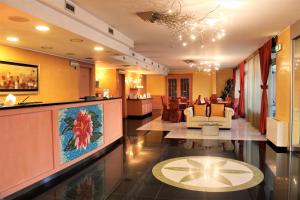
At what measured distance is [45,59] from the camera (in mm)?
6328

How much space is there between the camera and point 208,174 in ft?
13.0

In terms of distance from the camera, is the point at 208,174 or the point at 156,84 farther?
the point at 156,84

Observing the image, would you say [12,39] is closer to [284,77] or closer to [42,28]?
[42,28]

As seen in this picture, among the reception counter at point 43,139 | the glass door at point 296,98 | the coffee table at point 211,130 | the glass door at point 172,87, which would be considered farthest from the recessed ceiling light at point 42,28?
the glass door at point 172,87

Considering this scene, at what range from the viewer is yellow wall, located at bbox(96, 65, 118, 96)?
35.6 feet

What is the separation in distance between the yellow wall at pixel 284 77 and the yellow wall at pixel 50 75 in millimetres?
5828

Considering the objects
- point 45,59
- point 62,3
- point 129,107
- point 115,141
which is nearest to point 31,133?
point 62,3

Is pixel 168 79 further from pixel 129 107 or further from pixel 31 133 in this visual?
pixel 31 133

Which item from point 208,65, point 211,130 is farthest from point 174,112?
point 208,65

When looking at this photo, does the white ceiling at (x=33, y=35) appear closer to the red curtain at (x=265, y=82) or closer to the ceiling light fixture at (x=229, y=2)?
the ceiling light fixture at (x=229, y=2)

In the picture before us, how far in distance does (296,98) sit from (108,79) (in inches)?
297

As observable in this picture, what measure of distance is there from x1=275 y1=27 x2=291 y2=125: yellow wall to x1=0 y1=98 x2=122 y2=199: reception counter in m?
4.27

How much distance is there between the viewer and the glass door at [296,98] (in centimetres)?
534

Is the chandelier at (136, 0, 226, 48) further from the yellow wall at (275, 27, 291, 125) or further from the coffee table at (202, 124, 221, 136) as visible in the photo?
the coffee table at (202, 124, 221, 136)
